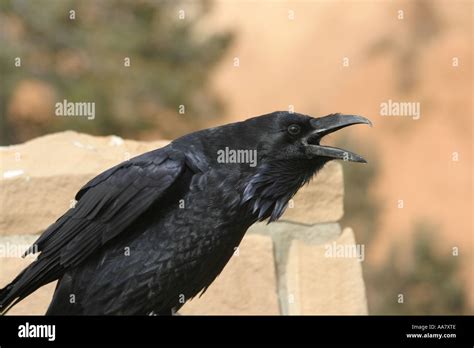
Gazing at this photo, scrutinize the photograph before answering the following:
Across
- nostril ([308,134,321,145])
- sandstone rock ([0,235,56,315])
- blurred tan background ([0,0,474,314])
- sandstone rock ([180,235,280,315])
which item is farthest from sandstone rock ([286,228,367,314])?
blurred tan background ([0,0,474,314])

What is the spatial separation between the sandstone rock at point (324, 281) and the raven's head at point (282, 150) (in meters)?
0.53

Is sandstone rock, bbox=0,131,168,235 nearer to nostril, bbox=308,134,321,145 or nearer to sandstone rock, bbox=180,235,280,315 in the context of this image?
sandstone rock, bbox=180,235,280,315

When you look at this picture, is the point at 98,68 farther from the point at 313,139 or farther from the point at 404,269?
the point at 313,139

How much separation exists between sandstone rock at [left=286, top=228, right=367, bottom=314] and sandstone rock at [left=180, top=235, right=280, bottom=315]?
0.09m

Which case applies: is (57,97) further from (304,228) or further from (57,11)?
(304,228)

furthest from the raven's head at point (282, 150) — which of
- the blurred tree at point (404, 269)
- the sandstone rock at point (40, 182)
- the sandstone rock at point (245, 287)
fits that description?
the blurred tree at point (404, 269)

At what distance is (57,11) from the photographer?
12289 millimetres

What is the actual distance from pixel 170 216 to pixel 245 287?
71 centimetres

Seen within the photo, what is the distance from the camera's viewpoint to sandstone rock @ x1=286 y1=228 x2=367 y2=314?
3.68 meters

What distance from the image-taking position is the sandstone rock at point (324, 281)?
368cm

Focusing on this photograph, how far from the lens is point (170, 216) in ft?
10.1

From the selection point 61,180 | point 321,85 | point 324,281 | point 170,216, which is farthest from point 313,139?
point 321,85
